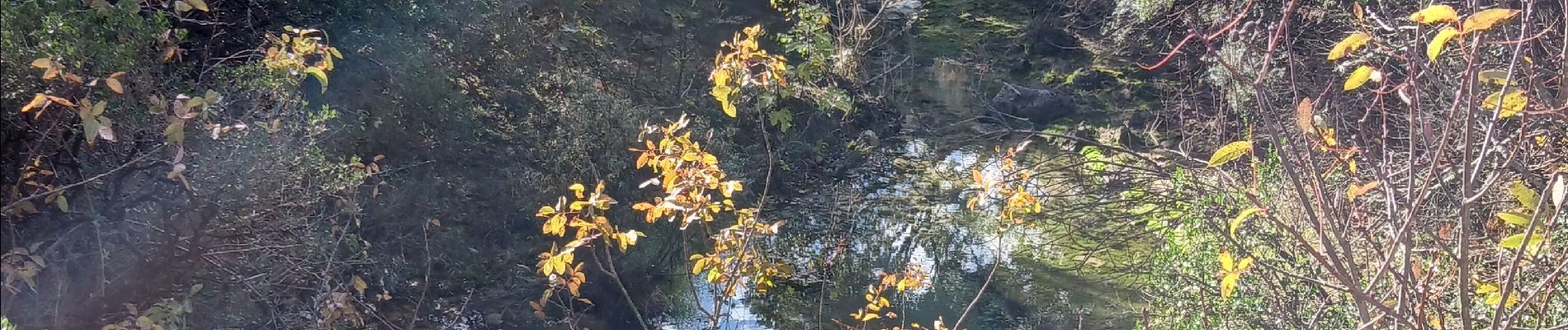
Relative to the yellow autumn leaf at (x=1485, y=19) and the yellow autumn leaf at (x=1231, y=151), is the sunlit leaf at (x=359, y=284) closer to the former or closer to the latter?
the yellow autumn leaf at (x=1231, y=151)

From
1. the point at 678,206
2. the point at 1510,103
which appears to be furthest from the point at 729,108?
the point at 1510,103

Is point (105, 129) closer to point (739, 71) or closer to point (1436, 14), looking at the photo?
point (739, 71)

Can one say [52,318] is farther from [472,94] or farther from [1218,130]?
[1218,130]

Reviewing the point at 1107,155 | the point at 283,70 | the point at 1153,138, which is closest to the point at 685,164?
the point at 283,70

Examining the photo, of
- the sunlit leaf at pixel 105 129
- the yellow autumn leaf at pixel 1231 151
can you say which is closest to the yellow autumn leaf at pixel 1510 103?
the yellow autumn leaf at pixel 1231 151

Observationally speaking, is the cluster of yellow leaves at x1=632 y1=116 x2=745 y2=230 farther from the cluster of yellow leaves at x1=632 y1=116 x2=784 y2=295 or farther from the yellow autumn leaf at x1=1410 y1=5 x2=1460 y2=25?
the yellow autumn leaf at x1=1410 y1=5 x2=1460 y2=25

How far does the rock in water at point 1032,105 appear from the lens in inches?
253

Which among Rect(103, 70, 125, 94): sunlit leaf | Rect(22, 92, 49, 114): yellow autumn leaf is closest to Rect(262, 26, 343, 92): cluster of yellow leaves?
Rect(103, 70, 125, 94): sunlit leaf

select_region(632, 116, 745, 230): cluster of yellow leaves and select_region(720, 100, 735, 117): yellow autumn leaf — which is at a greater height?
select_region(720, 100, 735, 117): yellow autumn leaf

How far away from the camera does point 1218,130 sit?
407cm

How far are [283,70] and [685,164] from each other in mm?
850

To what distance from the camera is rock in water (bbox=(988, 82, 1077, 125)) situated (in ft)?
21.1

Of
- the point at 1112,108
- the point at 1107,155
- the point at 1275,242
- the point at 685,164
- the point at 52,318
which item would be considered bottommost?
the point at 52,318

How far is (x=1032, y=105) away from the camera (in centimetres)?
655
